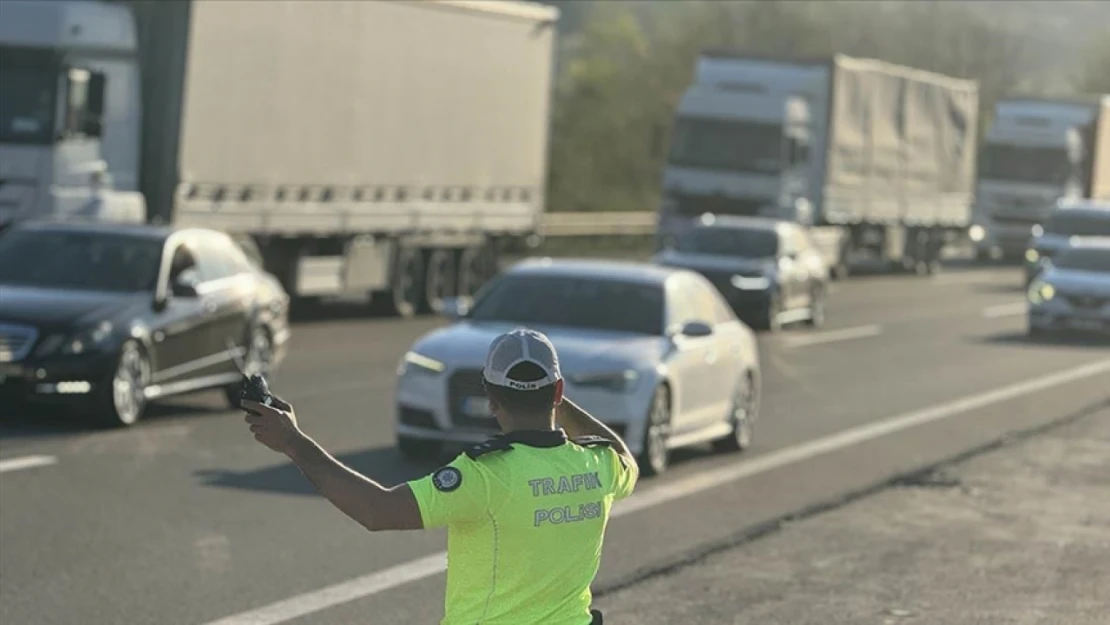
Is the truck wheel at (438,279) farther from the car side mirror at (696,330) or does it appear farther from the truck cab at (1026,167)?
the truck cab at (1026,167)

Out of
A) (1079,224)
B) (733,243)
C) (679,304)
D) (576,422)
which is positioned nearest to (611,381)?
(679,304)

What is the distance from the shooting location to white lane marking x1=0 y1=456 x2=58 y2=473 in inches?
537

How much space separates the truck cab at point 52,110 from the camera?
874 inches

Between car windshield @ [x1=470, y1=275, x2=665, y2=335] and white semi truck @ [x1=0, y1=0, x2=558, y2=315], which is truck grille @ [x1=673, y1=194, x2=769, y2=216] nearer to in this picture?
white semi truck @ [x1=0, y1=0, x2=558, y2=315]

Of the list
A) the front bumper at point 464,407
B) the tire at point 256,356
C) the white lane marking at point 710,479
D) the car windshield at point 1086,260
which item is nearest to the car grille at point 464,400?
the front bumper at point 464,407

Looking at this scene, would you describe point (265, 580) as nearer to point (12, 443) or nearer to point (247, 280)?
point (12, 443)

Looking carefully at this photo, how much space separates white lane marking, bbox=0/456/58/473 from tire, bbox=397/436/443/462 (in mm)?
2134

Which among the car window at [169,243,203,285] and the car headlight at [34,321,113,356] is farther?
the car window at [169,243,203,285]

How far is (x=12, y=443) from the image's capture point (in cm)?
1481

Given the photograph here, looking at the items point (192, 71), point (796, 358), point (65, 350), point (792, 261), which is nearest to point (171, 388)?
point (65, 350)

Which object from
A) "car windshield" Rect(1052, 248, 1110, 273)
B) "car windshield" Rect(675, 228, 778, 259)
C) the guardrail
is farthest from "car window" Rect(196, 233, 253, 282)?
the guardrail

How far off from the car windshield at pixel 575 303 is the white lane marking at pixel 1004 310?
20.1 m

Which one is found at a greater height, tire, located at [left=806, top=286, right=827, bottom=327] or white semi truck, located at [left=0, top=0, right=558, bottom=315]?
white semi truck, located at [left=0, top=0, right=558, bottom=315]

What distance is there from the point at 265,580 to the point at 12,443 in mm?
4836
